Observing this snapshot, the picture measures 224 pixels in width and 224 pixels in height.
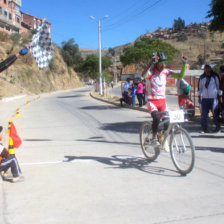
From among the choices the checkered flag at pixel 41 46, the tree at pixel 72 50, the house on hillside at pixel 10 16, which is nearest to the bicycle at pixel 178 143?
the checkered flag at pixel 41 46

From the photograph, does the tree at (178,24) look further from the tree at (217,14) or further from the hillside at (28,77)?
the tree at (217,14)

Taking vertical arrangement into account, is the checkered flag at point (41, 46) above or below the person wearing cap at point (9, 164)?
above

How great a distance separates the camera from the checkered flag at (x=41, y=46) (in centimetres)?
661

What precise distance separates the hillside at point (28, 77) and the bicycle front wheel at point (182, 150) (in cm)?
3138

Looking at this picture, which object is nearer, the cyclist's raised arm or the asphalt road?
the asphalt road

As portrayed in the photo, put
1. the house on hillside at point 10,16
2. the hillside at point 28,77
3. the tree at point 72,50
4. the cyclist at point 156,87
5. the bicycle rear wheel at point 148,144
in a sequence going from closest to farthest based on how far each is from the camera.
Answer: the cyclist at point 156,87
the bicycle rear wheel at point 148,144
the hillside at point 28,77
the house on hillside at point 10,16
the tree at point 72,50

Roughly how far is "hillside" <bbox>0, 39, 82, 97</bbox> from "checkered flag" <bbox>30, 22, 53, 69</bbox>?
1124 inches

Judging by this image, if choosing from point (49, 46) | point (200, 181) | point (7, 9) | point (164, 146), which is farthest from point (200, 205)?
point (7, 9)

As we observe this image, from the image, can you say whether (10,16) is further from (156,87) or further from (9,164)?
(9,164)

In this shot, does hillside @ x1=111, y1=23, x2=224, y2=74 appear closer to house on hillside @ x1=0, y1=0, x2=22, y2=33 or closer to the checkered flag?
house on hillside @ x1=0, y1=0, x2=22, y2=33

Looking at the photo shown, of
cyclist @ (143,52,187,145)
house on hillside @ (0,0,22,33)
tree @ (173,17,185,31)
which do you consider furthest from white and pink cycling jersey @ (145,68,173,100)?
tree @ (173,17,185,31)

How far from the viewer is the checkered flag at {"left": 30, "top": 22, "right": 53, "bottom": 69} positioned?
21.7ft

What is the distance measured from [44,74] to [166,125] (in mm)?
57007

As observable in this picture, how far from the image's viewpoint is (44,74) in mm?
60062
